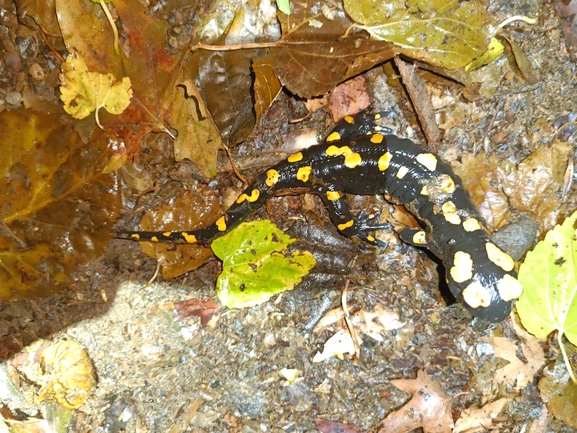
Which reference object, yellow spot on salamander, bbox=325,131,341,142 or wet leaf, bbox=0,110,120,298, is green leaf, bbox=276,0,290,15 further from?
wet leaf, bbox=0,110,120,298

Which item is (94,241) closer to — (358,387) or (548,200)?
(358,387)

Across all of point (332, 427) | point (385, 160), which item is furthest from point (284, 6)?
point (332, 427)

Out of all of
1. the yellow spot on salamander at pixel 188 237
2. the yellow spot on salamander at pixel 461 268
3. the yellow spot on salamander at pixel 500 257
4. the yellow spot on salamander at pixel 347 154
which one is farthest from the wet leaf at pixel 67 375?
the yellow spot on salamander at pixel 500 257

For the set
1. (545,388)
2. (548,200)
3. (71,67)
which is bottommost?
(545,388)

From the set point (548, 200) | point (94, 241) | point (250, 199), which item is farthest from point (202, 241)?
point (548, 200)

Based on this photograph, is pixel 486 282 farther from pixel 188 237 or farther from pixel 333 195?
pixel 188 237
